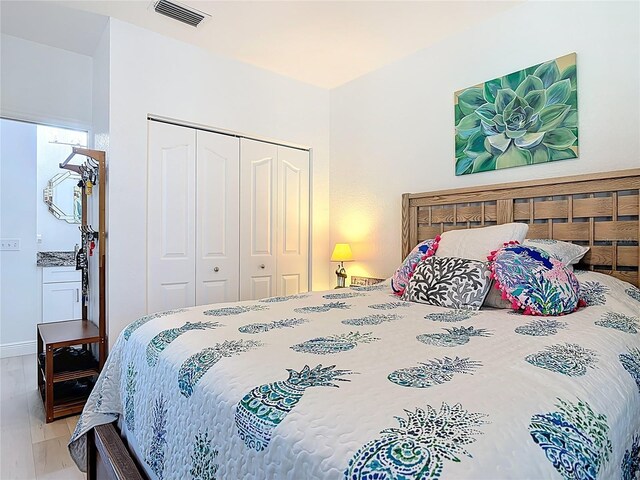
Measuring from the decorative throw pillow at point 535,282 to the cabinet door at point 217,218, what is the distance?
7.07 ft

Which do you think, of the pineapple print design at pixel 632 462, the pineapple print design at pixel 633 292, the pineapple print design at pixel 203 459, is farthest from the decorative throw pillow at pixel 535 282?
the pineapple print design at pixel 203 459

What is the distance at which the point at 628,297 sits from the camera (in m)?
1.77

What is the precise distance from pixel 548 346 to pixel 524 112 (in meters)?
1.84

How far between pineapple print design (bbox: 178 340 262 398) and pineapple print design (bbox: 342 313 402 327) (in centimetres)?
44

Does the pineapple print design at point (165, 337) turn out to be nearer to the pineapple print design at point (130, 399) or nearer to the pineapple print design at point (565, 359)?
the pineapple print design at point (130, 399)

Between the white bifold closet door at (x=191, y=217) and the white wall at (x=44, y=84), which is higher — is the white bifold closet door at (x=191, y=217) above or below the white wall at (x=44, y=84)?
below

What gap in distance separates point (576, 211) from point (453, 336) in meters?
1.39

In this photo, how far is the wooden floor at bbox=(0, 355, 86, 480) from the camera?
1.88 metres

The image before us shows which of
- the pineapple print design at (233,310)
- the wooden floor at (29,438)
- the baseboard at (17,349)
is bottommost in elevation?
the wooden floor at (29,438)

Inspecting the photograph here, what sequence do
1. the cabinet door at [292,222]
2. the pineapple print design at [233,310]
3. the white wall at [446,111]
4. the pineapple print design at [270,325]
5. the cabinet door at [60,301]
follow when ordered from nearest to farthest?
the pineapple print design at [270,325] < the pineapple print design at [233,310] < the white wall at [446,111] < the cabinet door at [292,222] < the cabinet door at [60,301]

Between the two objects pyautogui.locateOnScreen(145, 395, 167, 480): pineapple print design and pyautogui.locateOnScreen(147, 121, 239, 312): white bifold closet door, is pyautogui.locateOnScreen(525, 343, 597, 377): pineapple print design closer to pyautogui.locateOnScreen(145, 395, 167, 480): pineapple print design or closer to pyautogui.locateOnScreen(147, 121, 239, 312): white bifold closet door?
pyautogui.locateOnScreen(145, 395, 167, 480): pineapple print design

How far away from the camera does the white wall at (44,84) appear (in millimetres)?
2938

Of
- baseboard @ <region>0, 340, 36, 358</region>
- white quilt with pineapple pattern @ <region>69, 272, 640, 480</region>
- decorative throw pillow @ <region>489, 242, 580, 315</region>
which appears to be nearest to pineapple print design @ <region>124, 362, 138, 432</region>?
white quilt with pineapple pattern @ <region>69, 272, 640, 480</region>

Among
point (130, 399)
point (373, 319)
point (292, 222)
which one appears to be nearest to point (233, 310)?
point (130, 399)
